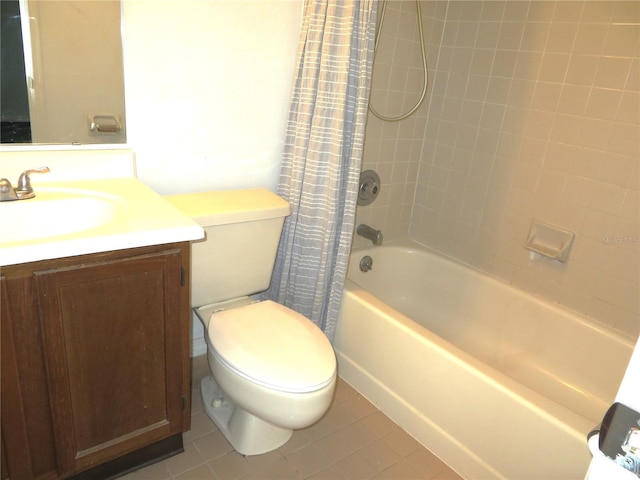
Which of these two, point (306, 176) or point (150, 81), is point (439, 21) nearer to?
point (306, 176)

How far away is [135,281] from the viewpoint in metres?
1.19

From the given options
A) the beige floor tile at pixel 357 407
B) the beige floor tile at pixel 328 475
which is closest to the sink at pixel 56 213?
the beige floor tile at pixel 328 475

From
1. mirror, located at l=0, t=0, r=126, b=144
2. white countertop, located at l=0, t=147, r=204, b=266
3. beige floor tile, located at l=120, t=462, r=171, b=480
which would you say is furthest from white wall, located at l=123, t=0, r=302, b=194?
beige floor tile, located at l=120, t=462, r=171, b=480

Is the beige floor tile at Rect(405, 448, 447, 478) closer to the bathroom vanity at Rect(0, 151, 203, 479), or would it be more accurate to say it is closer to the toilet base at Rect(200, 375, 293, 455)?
the toilet base at Rect(200, 375, 293, 455)

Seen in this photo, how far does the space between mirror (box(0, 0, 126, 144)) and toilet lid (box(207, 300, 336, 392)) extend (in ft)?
2.41

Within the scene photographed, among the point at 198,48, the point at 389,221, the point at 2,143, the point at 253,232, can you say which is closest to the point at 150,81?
the point at 198,48

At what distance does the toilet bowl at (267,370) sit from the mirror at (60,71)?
74 centimetres

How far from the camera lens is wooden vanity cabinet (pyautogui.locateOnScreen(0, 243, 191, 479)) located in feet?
3.51

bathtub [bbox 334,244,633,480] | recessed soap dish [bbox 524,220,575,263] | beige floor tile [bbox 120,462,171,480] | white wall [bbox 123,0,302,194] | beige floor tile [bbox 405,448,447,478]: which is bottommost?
beige floor tile [bbox 405,448,447,478]

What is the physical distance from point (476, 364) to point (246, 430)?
0.81m

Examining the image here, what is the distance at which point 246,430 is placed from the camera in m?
1.60

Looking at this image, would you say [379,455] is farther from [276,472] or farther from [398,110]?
[398,110]

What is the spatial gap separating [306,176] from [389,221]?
0.84 metres

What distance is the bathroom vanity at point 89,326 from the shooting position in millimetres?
1059
